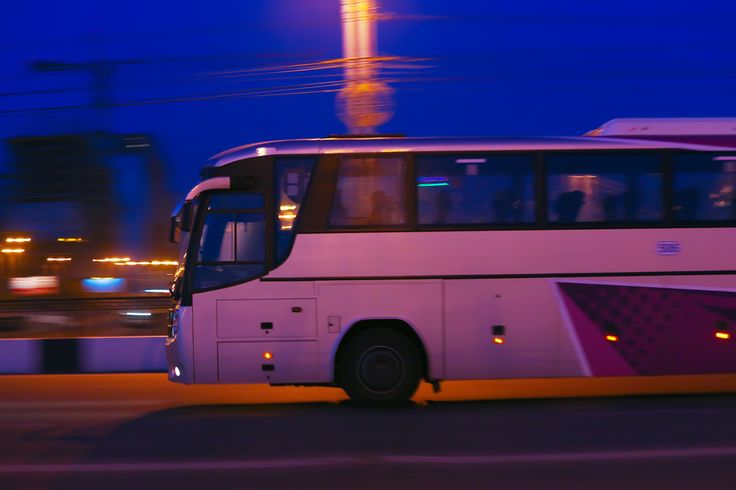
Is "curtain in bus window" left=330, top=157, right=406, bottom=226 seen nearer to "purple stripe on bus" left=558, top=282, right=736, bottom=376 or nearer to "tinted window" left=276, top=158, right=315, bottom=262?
"tinted window" left=276, top=158, right=315, bottom=262

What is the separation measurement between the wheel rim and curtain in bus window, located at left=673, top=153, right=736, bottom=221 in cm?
395

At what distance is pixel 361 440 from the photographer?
7.35 m

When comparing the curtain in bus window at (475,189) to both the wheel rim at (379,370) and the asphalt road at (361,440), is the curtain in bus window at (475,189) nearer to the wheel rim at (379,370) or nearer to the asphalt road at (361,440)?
the wheel rim at (379,370)

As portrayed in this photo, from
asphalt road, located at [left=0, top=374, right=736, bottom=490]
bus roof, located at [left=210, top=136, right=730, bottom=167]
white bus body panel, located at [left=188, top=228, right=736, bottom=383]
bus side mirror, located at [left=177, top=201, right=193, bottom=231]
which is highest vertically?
bus roof, located at [left=210, top=136, right=730, bottom=167]

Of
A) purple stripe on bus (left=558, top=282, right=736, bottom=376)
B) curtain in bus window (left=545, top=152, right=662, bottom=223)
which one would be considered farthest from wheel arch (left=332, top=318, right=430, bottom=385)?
curtain in bus window (left=545, top=152, right=662, bottom=223)

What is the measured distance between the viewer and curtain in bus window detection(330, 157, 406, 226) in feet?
30.0

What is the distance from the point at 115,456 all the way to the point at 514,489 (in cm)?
353

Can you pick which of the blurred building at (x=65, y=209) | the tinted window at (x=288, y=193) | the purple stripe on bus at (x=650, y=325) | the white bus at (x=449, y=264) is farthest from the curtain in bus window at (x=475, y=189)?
the blurred building at (x=65, y=209)

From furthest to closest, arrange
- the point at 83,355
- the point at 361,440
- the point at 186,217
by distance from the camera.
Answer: the point at 83,355
the point at 186,217
the point at 361,440

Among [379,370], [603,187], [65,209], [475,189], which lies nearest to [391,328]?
[379,370]

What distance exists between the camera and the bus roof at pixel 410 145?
30.3 feet

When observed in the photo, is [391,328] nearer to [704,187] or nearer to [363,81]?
[704,187]

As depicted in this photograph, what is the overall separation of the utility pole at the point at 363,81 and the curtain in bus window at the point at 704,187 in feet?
19.6

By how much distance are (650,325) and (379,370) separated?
3.40 metres
